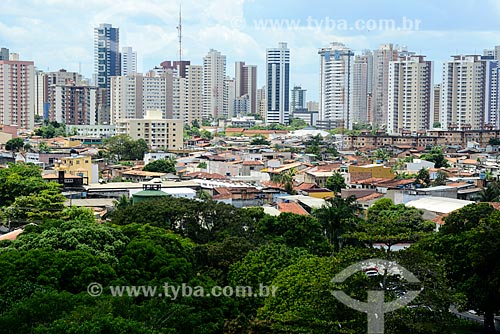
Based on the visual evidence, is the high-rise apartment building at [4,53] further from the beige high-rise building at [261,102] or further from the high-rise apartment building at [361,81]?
the high-rise apartment building at [361,81]

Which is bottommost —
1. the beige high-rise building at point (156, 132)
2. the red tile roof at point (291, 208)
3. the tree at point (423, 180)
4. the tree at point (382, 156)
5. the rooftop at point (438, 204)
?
the red tile roof at point (291, 208)

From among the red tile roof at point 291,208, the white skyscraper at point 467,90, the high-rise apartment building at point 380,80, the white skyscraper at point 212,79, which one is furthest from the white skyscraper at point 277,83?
the red tile roof at point 291,208

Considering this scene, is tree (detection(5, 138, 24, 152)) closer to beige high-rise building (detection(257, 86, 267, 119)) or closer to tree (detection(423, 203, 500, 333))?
tree (detection(423, 203, 500, 333))

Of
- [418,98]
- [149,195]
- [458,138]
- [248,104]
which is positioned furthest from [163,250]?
[248,104]

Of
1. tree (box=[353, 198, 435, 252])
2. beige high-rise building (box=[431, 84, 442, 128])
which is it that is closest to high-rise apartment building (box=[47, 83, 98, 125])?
beige high-rise building (box=[431, 84, 442, 128])

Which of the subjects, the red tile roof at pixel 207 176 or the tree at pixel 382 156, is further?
Result: the tree at pixel 382 156

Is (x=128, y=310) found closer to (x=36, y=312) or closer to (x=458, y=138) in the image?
(x=36, y=312)
